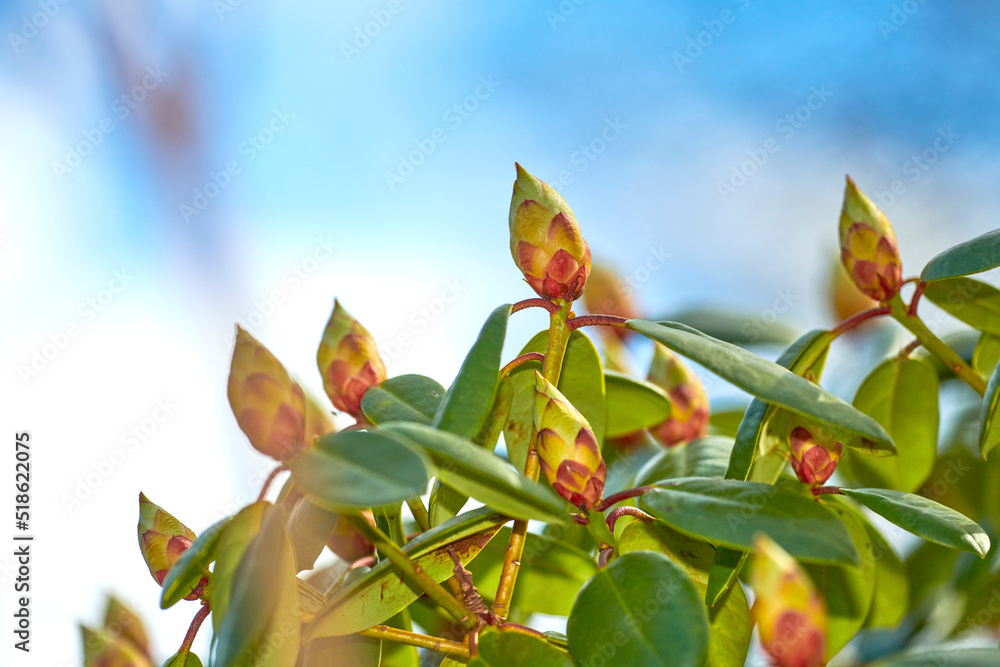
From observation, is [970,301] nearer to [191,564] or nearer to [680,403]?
[680,403]

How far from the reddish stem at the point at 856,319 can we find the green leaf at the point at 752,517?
0.29 meters

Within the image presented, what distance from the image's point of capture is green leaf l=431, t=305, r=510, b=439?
502 mm

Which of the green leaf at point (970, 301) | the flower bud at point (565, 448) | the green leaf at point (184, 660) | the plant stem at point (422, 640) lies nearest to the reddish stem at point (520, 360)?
the flower bud at point (565, 448)

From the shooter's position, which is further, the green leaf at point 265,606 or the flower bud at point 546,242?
the flower bud at point 546,242

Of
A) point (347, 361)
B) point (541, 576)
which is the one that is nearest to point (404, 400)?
point (347, 361)

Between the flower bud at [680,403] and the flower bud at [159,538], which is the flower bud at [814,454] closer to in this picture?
the flower bud at [680,403]

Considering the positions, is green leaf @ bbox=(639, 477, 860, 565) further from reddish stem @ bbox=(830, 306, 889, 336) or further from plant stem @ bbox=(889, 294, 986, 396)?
plant stem @ bbox=(889, 294, 986, 396)

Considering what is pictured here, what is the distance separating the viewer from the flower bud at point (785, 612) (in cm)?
37

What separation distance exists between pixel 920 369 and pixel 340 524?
0.69m

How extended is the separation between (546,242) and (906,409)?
58 centimetres

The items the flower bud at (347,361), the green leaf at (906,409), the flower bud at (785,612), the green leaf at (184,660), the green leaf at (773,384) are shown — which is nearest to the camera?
the flower bud at (785,612)

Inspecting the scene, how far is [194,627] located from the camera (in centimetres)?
60

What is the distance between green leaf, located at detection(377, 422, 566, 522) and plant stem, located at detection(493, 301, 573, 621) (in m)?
0.11

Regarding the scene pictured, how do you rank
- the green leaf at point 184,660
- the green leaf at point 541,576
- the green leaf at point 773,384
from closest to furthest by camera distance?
the green leaf at point 773,384 → the green leaf at point 184,660 → the green leaf at point 541,576
